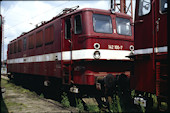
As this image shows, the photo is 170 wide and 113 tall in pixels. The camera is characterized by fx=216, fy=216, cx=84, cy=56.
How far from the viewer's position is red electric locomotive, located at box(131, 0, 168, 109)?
4836 mm

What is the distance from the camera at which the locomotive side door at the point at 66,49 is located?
8.23 meters

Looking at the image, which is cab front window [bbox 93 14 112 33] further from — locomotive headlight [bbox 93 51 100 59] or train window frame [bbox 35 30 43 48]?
train window frame [bbox 35 30 43 48]

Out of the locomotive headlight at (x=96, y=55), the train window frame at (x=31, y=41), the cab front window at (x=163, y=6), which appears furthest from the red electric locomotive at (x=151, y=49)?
the train window frame at (x=31, y=41)

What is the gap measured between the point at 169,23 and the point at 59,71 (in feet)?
19.9

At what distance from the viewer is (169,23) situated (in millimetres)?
3383

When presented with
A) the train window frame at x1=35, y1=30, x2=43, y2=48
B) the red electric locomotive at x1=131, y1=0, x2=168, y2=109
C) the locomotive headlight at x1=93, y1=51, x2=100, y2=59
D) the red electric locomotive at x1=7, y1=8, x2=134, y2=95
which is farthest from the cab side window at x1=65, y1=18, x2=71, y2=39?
the red electric locomotive at x1=131, y1=0, x2=168, y2=109

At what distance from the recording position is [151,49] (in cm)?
521

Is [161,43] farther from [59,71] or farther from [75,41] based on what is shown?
[59,71]

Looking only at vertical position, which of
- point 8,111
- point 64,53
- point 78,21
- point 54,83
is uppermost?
point 78,21

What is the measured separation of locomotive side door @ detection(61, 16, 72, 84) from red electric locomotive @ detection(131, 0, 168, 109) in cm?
304

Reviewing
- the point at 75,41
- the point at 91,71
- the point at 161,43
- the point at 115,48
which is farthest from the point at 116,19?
the point at 161,43

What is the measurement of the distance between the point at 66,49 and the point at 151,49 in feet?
13.0

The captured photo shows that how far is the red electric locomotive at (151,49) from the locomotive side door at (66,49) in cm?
304

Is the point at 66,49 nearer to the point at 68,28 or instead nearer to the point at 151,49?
the point at 68,28
